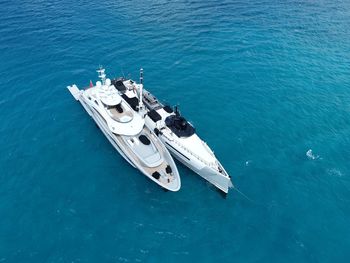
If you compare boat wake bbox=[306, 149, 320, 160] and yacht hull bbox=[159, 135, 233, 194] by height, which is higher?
yacht hull bbox=[159, 135, 233, 194]

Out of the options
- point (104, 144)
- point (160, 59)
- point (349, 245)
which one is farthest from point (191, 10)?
point (349, 245)

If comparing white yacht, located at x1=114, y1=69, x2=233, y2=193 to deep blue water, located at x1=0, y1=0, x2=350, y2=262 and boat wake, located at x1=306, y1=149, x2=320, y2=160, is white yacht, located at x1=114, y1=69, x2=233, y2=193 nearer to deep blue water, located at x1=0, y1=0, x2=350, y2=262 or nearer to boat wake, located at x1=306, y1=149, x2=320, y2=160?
deep blue water, located at x1=0, y1=0, x2=350, y2=262

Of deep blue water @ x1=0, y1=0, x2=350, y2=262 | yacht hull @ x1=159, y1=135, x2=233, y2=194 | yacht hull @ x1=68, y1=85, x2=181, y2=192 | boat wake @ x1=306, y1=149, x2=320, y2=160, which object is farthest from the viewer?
boat wake @ x1=306, y1=149, x2=320, y2=160

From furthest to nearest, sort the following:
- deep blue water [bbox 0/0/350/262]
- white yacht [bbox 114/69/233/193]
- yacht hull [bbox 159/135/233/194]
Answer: white yacht [bbox 114/69/233/193], yacht hull [bbox 159/135/233/194], deep blue water [bbox 0/0/350/262]

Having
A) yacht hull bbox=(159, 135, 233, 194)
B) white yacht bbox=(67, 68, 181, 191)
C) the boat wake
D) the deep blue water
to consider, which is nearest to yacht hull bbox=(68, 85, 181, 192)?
white yacht bbox=(67, 68, 181, 191)

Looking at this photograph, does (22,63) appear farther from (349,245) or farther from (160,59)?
(349,245)

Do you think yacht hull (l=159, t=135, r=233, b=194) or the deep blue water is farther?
yacht hull (l=159, t=135, r=233, b=194)
